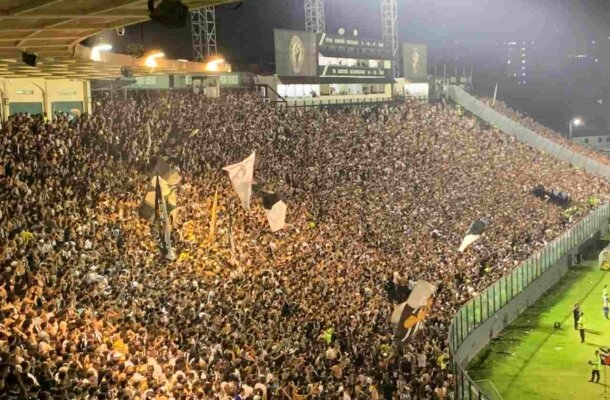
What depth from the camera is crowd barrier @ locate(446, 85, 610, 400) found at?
60.7 ft

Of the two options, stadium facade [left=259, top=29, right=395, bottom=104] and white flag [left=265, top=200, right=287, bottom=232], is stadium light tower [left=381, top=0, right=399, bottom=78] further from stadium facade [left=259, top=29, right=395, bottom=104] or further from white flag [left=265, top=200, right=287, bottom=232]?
white flag [left=265, top=200, right=287, bottom=232]

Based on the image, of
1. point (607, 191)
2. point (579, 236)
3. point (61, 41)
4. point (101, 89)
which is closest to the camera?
point (61, 41)

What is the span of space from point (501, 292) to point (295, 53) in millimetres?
15960

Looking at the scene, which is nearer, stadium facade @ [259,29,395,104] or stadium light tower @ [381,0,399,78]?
stadium facade @ [259,29,395,104]

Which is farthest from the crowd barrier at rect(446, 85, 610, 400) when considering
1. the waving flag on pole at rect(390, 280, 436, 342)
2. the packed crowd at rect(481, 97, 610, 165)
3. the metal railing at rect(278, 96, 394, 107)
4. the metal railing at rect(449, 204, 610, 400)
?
the metal railing at rect(278, 96, 394, 107)

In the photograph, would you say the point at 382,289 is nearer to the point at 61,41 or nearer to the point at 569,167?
the point at 61,41

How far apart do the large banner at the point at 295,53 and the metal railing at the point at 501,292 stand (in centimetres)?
1363

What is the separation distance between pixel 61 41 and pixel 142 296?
4566 mm

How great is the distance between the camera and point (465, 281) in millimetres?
22859

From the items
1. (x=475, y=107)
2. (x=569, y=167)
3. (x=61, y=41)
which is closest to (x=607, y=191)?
(x=569, y=167)

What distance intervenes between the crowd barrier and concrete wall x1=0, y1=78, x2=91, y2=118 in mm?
13599

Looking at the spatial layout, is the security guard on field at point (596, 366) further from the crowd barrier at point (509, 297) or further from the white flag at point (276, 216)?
the white flag at point (276, 216)

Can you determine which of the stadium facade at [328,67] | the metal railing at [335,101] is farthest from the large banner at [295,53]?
the metal railing at [335,101]

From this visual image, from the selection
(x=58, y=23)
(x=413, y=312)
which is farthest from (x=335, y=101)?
(x=58, y=23)
